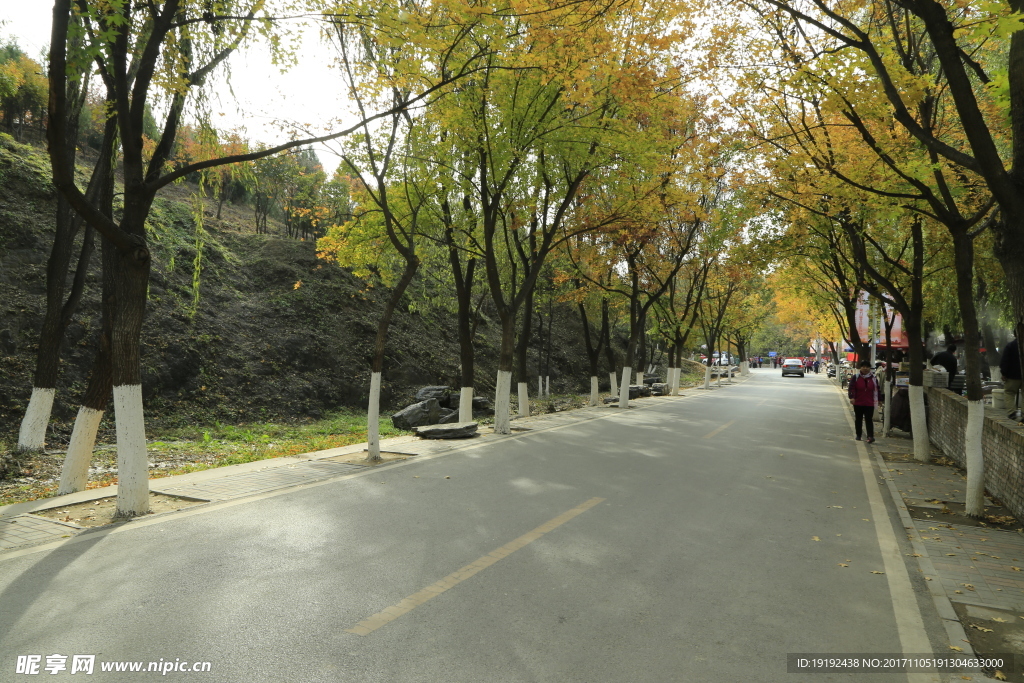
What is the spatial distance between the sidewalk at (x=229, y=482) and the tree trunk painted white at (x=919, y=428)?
319 inches

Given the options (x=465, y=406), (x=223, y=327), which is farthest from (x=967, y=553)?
(x=223, y=327)

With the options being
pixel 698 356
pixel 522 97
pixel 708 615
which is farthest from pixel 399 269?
pixel 698 356

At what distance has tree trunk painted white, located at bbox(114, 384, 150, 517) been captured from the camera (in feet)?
23.2

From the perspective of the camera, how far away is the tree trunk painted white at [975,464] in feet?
25.5

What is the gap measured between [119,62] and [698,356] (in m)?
79.2

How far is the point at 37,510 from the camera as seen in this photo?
23.4 ft

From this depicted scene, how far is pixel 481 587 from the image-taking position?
4.91 m

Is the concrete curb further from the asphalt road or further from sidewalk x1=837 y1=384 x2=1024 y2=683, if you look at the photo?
the asphalt road

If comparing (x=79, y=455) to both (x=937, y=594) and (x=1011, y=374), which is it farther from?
(x=1011, y=374)

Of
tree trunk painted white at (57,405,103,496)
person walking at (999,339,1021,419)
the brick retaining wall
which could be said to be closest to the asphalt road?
the brick retaining wall

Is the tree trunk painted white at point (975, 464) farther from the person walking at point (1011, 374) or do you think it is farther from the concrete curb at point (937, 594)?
the person walking at point (1011, 374)

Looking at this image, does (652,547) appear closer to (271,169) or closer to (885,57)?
(885,57)

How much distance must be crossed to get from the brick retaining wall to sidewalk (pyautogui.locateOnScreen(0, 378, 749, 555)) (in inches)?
327

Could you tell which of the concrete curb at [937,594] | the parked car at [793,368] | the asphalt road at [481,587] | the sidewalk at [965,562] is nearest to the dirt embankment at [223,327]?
the asphalt road at [481,587]
